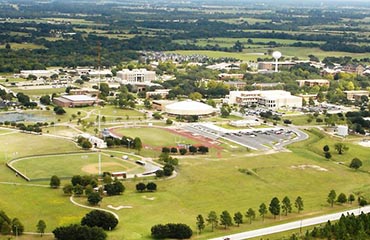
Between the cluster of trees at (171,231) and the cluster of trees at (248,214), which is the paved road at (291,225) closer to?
the cluster of trees at (248,214)

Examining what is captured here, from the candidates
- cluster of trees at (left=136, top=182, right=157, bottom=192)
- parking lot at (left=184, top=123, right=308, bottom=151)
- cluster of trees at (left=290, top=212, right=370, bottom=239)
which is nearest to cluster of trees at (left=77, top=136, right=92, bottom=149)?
parking lot at (left=184, top=123, right=308, bottom=151)

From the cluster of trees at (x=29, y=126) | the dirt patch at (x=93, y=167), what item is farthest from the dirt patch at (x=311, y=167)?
the cluster of trees at (x=29, y=126)

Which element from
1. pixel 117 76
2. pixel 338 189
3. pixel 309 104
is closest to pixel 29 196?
pixel 338 189

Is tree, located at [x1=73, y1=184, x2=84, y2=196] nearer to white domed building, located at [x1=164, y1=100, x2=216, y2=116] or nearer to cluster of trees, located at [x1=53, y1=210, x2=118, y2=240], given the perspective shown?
cluster of trees, located at [x1=53, y1=210, x2=118, y2=240]

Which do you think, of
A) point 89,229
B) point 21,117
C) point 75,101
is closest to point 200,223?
point 89,229

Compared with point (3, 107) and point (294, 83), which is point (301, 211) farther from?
point (294, 83)
